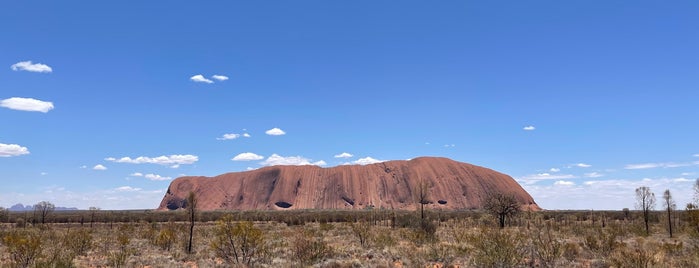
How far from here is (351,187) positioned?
14150cm

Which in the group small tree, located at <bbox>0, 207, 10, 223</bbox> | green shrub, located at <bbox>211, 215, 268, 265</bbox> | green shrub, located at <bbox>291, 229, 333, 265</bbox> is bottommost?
small tree, located at <bbox>0, 207, 10, 223</bbox>

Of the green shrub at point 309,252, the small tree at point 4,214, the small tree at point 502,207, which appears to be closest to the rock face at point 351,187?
the small tree at point 4,214

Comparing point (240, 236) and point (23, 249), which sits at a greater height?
point (240, 236)

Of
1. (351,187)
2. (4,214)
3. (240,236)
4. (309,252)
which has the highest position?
(351,187)

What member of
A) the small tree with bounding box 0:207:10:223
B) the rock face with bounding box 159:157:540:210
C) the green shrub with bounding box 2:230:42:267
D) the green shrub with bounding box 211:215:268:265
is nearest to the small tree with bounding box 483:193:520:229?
the green shrub with bounding box 211:215:268:265

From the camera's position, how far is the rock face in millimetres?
136125

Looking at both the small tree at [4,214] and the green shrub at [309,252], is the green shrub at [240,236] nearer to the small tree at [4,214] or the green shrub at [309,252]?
the green shrub at [309,252]

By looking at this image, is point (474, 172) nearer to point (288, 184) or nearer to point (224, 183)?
point (288, 184)

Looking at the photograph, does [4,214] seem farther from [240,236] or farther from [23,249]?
[240,236]

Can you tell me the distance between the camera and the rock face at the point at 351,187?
136 metres

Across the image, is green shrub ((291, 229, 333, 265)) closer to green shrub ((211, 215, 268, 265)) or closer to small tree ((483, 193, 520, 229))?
green shrub ((211, 215, 268, 265))

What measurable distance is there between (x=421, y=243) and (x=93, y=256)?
16.9 m

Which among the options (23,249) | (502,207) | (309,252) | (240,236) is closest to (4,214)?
(23,249)

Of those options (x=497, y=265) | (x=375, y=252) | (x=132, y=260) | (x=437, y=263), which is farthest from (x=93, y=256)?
(x=497, y=265)
